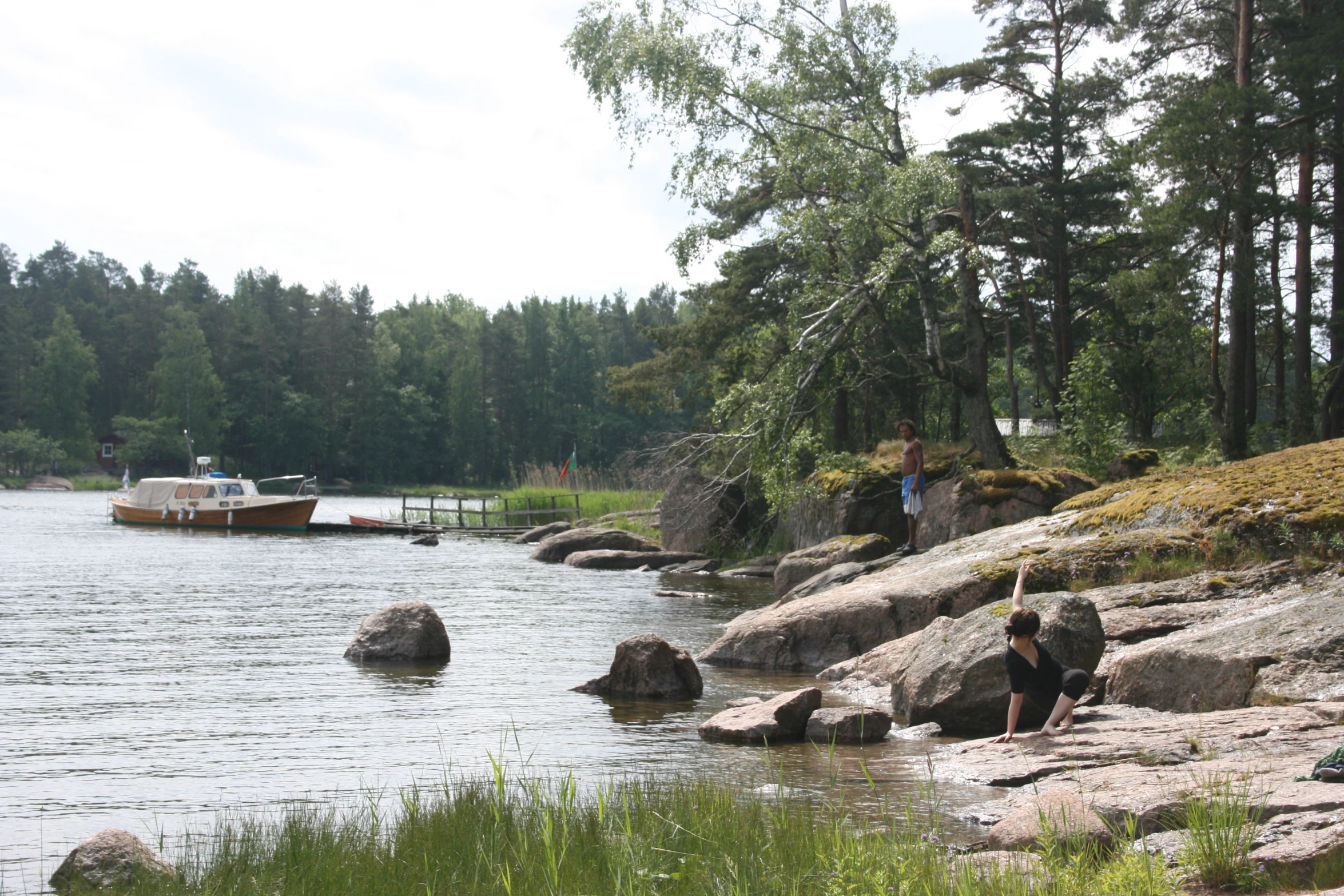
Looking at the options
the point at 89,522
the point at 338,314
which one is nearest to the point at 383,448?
the point at 338,314

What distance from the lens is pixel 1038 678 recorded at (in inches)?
307

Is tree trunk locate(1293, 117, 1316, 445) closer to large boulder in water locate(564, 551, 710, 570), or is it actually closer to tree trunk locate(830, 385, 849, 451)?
tree trunk locate(830, 385, 849, 451)

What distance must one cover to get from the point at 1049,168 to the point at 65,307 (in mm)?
107650

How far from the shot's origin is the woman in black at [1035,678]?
765cm

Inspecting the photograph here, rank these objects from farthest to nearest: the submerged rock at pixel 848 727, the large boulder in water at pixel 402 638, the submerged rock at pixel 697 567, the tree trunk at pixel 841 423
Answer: the tree trunk at pixel 841 423, the submerged rock at pixel 697 567, the large boulder in water at pixel 402 638, the submerged rock at pixel 848 727

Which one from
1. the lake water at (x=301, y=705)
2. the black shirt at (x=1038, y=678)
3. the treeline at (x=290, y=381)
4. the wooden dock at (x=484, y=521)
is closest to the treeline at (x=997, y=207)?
the lake water at (x=301, y=705)

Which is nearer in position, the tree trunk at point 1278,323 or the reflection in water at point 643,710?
the reflection in water at point 643,710

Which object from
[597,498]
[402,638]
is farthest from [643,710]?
[597,498]

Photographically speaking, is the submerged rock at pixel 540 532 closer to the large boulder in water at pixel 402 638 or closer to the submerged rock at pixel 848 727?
→ the large boulder in water at pixel 402 638

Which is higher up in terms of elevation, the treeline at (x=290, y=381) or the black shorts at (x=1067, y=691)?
the treeline at (x=290, y=381)

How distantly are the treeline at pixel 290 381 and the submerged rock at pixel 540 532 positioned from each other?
143 feet

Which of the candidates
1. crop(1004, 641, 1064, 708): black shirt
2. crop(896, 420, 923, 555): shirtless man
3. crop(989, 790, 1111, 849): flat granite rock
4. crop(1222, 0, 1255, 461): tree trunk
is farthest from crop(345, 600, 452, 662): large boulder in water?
crop(1222, 0, 1255, 461): tree trunk

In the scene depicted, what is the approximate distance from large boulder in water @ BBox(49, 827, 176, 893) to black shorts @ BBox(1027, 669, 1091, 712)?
5812 mm

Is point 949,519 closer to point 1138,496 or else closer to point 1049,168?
point 1138,496
